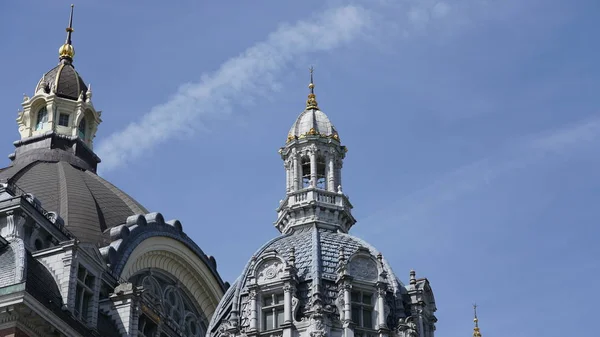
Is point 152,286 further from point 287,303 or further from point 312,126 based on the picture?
point 287,303

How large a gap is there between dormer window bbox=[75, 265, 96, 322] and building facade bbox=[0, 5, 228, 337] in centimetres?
5

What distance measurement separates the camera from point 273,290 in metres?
54.7

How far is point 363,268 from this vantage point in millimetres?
55625

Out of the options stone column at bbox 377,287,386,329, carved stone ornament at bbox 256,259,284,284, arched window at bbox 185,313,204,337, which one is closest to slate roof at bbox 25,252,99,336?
carved stone ornament at bbox 256,259,284,284

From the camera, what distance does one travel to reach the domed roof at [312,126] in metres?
63.2

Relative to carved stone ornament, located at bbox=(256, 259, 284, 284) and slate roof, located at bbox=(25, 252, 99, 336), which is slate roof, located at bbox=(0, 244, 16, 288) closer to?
slate roof, located at bbox=(25, 252, 99, 336)

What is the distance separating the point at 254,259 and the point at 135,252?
507 inches

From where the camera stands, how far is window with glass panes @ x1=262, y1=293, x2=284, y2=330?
2130 inches

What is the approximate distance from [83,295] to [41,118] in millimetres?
35861

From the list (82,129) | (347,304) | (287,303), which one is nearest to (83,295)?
(287,303)

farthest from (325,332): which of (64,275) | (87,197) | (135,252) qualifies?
(87,197)

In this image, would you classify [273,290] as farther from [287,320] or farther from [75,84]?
[75,84]

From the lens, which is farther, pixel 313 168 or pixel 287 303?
pixel 313 168

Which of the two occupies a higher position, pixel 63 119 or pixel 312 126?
pixel 63 119
